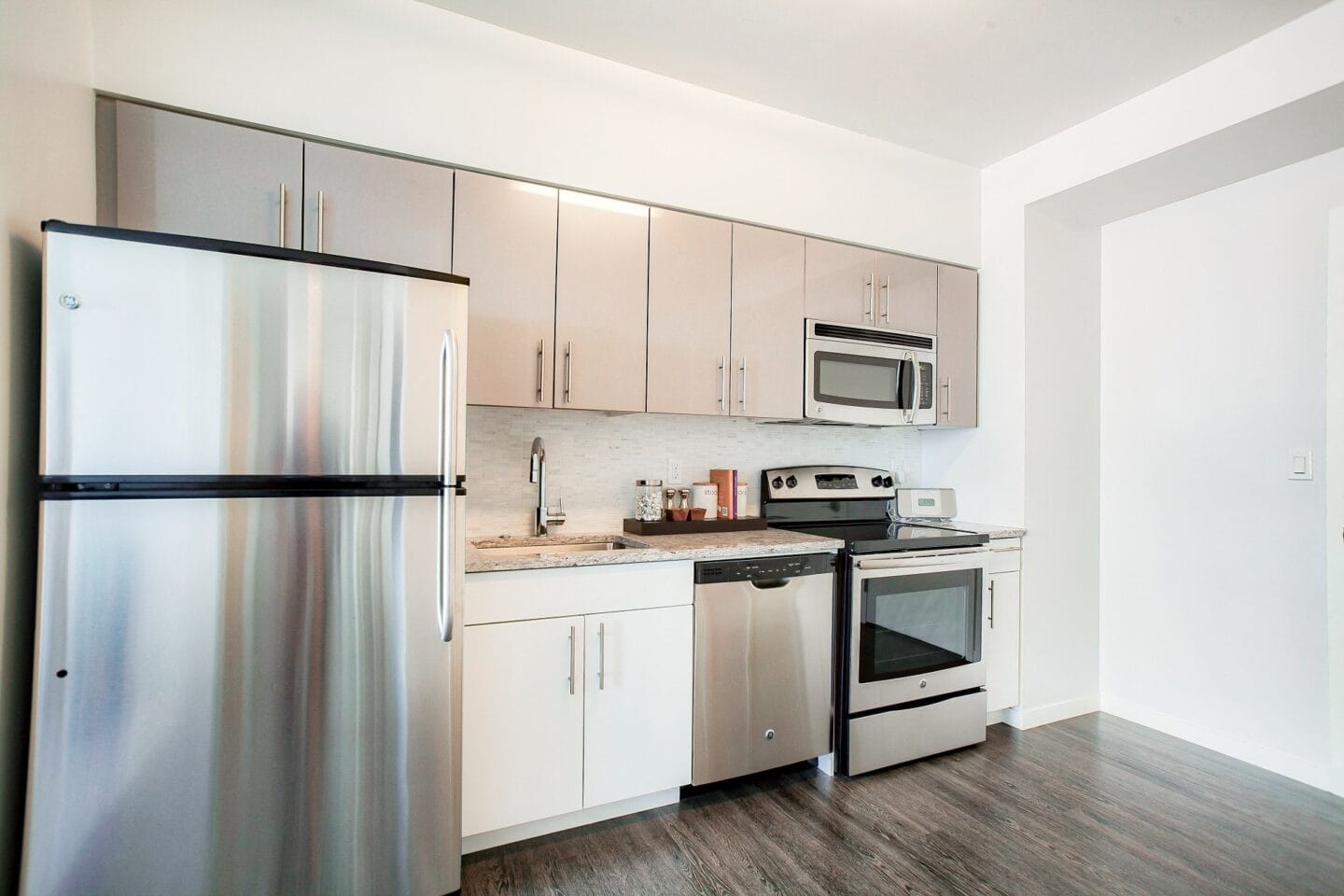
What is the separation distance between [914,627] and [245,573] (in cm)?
239

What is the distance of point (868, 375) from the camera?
3014mm

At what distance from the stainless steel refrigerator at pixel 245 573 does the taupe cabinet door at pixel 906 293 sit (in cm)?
209

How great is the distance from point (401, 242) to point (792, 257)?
62.5 inches

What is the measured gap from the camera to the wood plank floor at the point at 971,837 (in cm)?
189

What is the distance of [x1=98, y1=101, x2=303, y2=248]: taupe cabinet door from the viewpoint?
5.82ft

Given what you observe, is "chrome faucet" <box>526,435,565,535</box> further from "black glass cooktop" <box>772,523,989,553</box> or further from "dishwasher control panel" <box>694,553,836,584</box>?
"black glass cooktop" <box>772,523,989,553</box>

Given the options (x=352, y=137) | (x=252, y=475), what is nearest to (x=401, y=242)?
(x=352, y=137)

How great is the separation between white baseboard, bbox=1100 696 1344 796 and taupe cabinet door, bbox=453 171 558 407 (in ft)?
10.5

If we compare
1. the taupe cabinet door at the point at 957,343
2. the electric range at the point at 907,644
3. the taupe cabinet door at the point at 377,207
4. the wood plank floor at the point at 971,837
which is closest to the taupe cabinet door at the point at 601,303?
the taupe cabinet door at the point at 377,207

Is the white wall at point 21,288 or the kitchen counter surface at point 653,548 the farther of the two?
the kitchen counter surface at point 653,548

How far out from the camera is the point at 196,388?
1.44m

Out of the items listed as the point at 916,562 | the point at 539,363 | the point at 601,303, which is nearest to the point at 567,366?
the point at 539,363

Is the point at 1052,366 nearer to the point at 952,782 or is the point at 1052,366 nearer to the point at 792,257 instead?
the point at 792,257

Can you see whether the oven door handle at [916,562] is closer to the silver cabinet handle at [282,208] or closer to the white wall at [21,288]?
the silver cabinet handle at [282,208]
